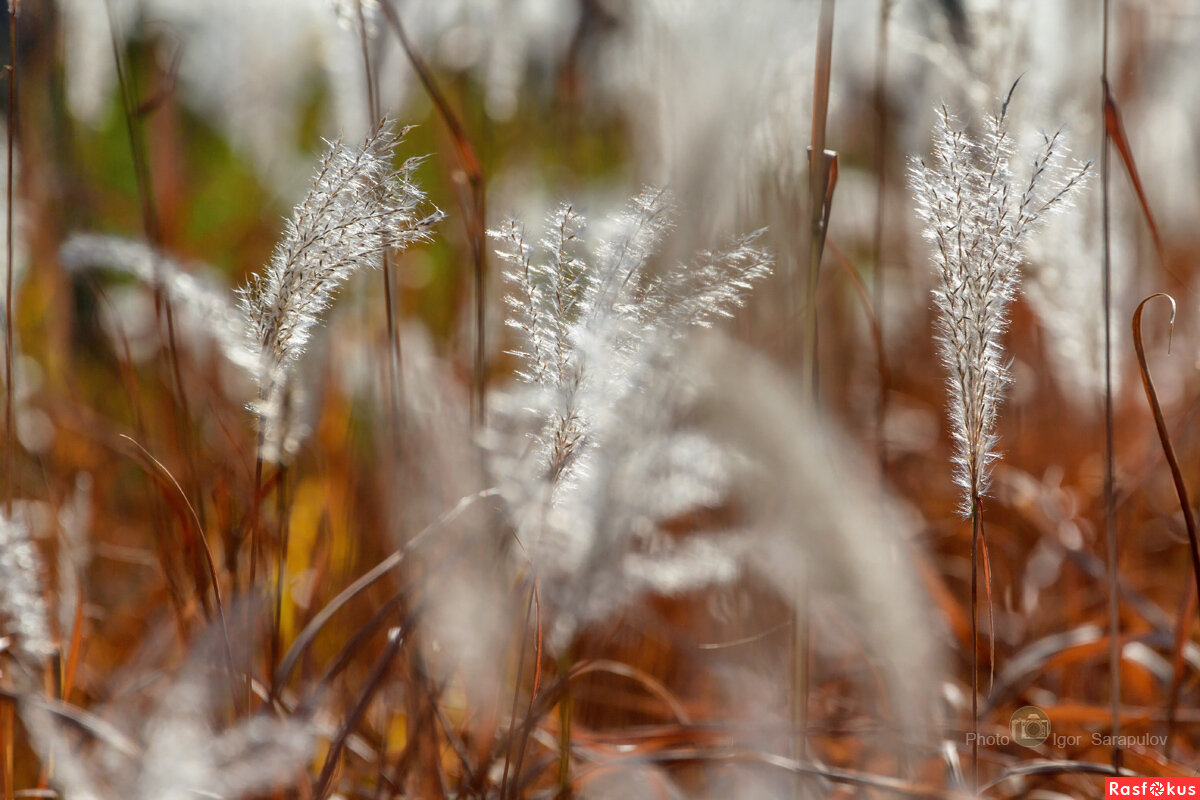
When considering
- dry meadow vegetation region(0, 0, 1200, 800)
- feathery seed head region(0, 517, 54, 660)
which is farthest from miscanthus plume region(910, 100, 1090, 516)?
feathery seed head region(0, 517, 54, 660)

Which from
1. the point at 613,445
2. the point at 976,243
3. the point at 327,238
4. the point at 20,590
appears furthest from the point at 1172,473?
the point at 20,590

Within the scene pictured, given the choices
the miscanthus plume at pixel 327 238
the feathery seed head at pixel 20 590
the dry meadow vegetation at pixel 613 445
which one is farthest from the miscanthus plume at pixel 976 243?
the feathery seed head at pixel 20 590

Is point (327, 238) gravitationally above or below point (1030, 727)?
above

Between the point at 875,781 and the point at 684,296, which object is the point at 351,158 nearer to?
the point at 684,296

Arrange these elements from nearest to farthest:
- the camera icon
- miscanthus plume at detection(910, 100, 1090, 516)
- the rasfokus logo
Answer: miscanthus plume at detection(910, 100, 1090, 516)
the rasfokus logo
the camera icon

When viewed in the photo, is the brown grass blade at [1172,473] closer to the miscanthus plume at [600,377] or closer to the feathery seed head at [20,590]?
the miscanthus plume at [600,377]

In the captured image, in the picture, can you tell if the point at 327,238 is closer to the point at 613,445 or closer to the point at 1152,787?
the point at 613,445

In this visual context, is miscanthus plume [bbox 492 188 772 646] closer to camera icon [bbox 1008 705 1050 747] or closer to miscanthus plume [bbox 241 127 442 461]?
miscanthus plume [bbox 241 127 442 461]
